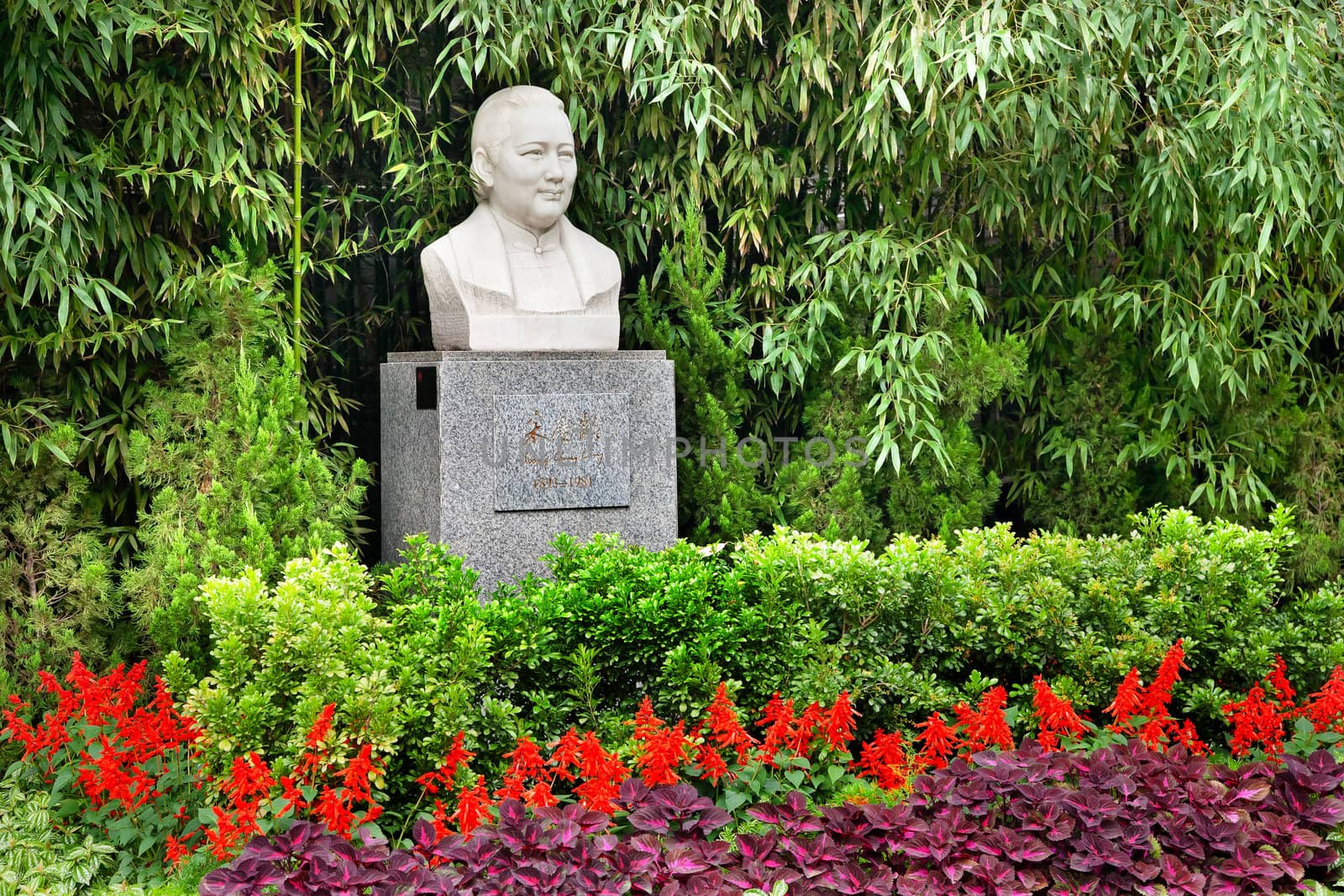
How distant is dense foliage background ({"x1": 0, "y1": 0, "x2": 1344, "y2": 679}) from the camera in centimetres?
395

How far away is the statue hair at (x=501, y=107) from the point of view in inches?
168

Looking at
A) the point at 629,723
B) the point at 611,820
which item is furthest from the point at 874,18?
the point at 611,820

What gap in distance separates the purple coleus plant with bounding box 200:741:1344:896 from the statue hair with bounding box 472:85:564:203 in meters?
2.45

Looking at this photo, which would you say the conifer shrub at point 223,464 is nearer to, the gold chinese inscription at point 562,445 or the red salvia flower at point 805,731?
the gold chinese inscription at point 562,445

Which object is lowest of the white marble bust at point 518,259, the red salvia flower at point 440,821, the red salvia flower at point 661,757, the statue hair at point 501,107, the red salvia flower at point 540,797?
the red salvia flower at point 440,821

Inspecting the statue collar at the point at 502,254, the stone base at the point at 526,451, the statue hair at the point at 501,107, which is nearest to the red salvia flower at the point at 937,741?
the stone base at the point at 526,451

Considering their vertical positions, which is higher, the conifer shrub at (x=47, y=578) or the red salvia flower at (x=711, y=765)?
the conifer shrub at (x=47, y=578)

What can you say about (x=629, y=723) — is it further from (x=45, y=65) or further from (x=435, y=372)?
(x=45, y=65)

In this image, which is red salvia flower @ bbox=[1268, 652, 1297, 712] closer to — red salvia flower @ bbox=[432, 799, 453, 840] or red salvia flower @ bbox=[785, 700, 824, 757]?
red salvia flower @ bbox=[785, 700, 824, 757]

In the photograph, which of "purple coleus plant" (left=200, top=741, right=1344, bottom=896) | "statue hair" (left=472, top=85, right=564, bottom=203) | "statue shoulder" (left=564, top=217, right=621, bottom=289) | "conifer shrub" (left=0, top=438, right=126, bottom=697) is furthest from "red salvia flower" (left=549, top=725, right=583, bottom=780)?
"statue hair" (left=472, top=85, right=564, bottom=203)

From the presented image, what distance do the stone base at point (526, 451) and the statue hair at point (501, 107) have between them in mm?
728

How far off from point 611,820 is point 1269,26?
359cm

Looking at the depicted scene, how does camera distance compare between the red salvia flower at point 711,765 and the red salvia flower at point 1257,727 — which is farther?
the red salvia flower at point 1257,727

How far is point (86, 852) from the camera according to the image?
2.84m
